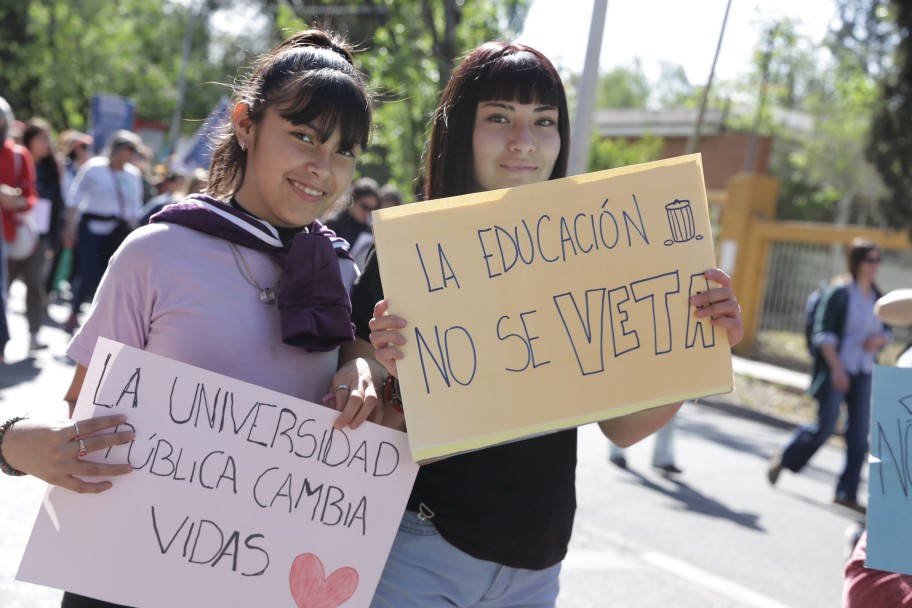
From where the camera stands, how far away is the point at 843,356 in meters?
7.07

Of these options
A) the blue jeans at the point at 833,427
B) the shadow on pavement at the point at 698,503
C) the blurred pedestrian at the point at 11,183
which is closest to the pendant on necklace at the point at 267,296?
the shadow on pavement at the point at 698,503

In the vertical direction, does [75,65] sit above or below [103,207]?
above

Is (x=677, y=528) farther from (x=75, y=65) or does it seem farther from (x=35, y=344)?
(x=75, y=65)

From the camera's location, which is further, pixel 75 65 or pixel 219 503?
pixel 75 65

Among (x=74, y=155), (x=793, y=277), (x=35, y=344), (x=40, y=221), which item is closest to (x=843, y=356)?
(x=35, y=344)

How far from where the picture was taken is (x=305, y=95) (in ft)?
5.93

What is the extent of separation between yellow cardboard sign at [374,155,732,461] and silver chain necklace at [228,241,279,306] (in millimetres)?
221

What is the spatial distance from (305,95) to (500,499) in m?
0.91

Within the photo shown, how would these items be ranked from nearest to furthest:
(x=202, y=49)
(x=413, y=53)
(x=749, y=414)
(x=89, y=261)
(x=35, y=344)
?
(x=35, y=344)
(x=89, y=261)
(x=413, y=53)
(x=749, y=414)
(x=202, y=49)

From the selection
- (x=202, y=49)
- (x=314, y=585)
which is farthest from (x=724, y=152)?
(x=314, y=585)

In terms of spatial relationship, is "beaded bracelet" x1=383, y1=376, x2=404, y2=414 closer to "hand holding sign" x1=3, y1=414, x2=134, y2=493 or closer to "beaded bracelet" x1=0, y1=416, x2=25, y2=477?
"hand holding sign" x1=3, y1=414, x2=134, y2=493

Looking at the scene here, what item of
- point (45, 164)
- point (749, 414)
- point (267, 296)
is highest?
point (267, 296)

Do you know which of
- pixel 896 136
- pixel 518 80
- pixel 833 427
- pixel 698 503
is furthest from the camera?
pixel 896 136

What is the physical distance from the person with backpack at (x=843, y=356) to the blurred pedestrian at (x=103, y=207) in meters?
5.97
